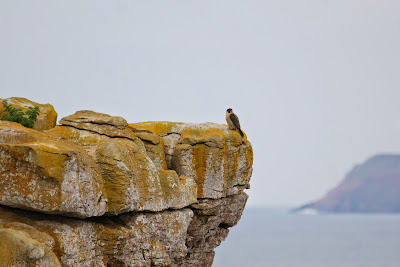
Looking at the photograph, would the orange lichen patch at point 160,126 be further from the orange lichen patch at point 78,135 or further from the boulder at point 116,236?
the orange lichen patch at point 78,135

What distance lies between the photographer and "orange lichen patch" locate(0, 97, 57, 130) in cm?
2977

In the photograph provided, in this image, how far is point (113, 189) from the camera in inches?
1058

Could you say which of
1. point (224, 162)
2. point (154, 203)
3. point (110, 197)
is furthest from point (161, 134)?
point (110, 197)

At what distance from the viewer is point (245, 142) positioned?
38219 mm

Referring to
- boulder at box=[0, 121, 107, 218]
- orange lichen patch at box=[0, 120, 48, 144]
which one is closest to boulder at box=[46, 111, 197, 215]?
boulder at box=[0, 121, 107, 218]

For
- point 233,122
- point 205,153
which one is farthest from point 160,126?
point 233,122

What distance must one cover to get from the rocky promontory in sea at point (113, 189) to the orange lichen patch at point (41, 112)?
2.2 inches

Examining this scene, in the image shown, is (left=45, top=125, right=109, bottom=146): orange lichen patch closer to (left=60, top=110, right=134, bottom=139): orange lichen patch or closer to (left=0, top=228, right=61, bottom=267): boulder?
(left=60, top=110, right=134, bottom=139): orange lichen patch

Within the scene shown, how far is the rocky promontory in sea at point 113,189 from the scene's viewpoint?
23.4 m

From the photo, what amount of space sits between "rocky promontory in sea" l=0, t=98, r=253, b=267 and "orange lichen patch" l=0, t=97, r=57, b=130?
0.06 meters

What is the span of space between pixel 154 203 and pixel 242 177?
32.7ft

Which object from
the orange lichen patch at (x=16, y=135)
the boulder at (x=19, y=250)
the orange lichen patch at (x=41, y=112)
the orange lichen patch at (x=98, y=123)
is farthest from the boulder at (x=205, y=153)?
the boulder at (x=19, y=250)

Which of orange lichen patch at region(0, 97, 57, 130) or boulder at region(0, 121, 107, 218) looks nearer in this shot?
boulder at region(0, 121, 107, 218)

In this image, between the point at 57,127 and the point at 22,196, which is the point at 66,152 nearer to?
the point at 22,196
